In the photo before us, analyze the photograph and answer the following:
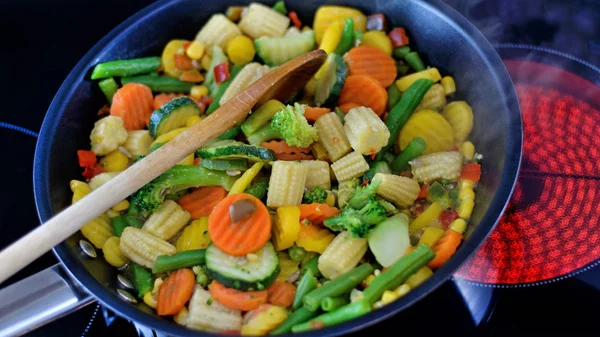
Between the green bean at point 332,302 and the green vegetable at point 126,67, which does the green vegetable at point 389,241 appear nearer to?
the green bean at point 332,302

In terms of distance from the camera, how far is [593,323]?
6.58ft

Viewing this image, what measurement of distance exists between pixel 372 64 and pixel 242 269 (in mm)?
1107

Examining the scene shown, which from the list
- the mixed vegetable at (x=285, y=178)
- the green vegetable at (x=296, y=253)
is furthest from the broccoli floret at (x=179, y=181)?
the green vegetable at (x=296, y=253)

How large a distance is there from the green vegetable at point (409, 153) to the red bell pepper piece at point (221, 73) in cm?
88

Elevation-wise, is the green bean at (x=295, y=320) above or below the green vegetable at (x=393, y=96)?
below

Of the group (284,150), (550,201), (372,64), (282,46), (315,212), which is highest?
(282,46)

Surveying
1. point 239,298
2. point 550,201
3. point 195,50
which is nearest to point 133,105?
point 195,50

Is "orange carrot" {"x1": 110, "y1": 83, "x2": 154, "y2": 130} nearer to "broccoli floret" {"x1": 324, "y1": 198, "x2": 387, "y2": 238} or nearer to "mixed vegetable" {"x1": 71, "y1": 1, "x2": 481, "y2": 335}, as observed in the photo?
"mixed vegetable" {"x1": 71, "y1": 1, "x2": 481, "y2": 335}

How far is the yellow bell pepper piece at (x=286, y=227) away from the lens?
2.12 metres

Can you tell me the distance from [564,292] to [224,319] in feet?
3.93

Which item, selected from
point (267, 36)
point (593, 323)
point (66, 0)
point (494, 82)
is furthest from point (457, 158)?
point (66, 0)

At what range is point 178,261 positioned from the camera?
2137mm

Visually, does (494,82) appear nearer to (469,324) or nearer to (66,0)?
(469,324)

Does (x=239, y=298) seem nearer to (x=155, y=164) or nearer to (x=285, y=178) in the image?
(x=285, y=178)
